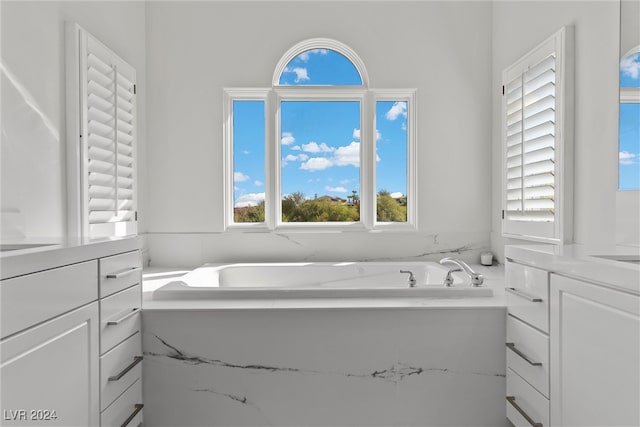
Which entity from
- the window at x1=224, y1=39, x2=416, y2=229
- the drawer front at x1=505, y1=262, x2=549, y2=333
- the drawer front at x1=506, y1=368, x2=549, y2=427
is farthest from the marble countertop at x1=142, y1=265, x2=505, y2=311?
the window at x1=224, y1=39, x2=416, y2=229

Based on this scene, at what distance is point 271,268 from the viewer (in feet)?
9.47

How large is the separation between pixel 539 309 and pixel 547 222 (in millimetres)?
1042

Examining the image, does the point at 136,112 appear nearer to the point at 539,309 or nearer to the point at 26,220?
the point at 26,220

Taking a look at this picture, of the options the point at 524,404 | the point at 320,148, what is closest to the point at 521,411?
the point at 524,404

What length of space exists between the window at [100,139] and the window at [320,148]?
27.2 inches

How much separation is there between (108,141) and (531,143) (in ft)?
8.36

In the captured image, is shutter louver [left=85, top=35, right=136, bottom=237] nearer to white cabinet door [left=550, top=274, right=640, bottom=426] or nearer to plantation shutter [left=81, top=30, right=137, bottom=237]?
plantation shutter [left=81, top=30, right=137, bottom=237]

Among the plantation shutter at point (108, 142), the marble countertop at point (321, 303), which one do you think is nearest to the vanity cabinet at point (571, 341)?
the marble countertop at point (321, 303)

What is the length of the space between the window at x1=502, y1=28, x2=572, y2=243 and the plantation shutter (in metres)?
2.53

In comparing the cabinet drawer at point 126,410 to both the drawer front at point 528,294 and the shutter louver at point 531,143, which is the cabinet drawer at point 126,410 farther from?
the shutter louver at point 531,143

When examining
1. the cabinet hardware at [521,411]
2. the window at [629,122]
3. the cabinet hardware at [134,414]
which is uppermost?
the window at [629,122]

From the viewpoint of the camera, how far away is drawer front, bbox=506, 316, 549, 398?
4.78 ft

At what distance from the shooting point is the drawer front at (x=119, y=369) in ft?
4.86

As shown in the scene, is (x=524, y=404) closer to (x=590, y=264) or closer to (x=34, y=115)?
(x=590, y=264)
